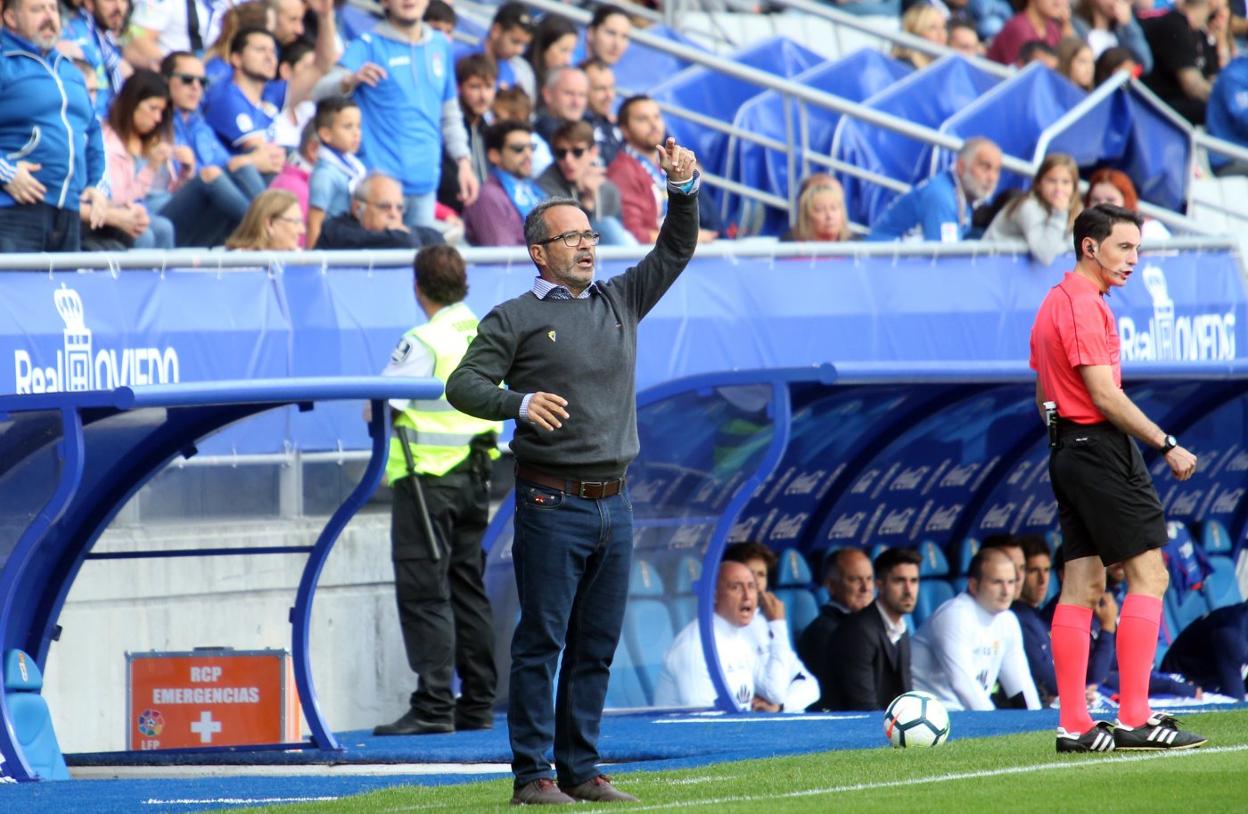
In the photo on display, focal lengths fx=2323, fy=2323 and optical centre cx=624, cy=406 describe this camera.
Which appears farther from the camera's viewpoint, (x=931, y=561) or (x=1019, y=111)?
(x=1019, y=111)

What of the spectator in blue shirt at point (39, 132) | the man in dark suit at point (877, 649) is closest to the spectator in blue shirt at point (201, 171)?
the spectator in blue shirt at point (39, 132)

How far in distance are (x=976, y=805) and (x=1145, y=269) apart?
358 inches

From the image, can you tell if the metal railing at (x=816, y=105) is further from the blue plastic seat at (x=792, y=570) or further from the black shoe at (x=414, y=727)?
the black shoe at (x=414, y=727)

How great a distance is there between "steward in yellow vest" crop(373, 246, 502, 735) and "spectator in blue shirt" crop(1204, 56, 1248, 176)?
11844 mm

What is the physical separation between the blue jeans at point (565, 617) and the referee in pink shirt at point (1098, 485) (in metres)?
1.83

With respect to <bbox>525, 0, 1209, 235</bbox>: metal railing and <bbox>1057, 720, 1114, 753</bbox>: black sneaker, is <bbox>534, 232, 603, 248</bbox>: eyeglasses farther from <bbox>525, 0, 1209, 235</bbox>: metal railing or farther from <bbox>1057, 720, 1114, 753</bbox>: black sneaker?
<bbox>525, 0, 1209, 235</bbox>: metal railing

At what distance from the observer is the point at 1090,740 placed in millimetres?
8195

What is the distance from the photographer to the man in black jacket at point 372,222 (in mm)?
12594

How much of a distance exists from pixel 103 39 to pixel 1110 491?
26.4 feet

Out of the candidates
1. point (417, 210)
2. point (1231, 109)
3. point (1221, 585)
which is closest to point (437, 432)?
point (417, 210)

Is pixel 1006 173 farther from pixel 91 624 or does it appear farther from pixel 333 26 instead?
pixel 91 624

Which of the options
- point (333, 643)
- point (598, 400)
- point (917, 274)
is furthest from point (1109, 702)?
point (598, 400)

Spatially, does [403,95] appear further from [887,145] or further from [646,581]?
[887,145]

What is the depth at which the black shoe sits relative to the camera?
36.1ft
